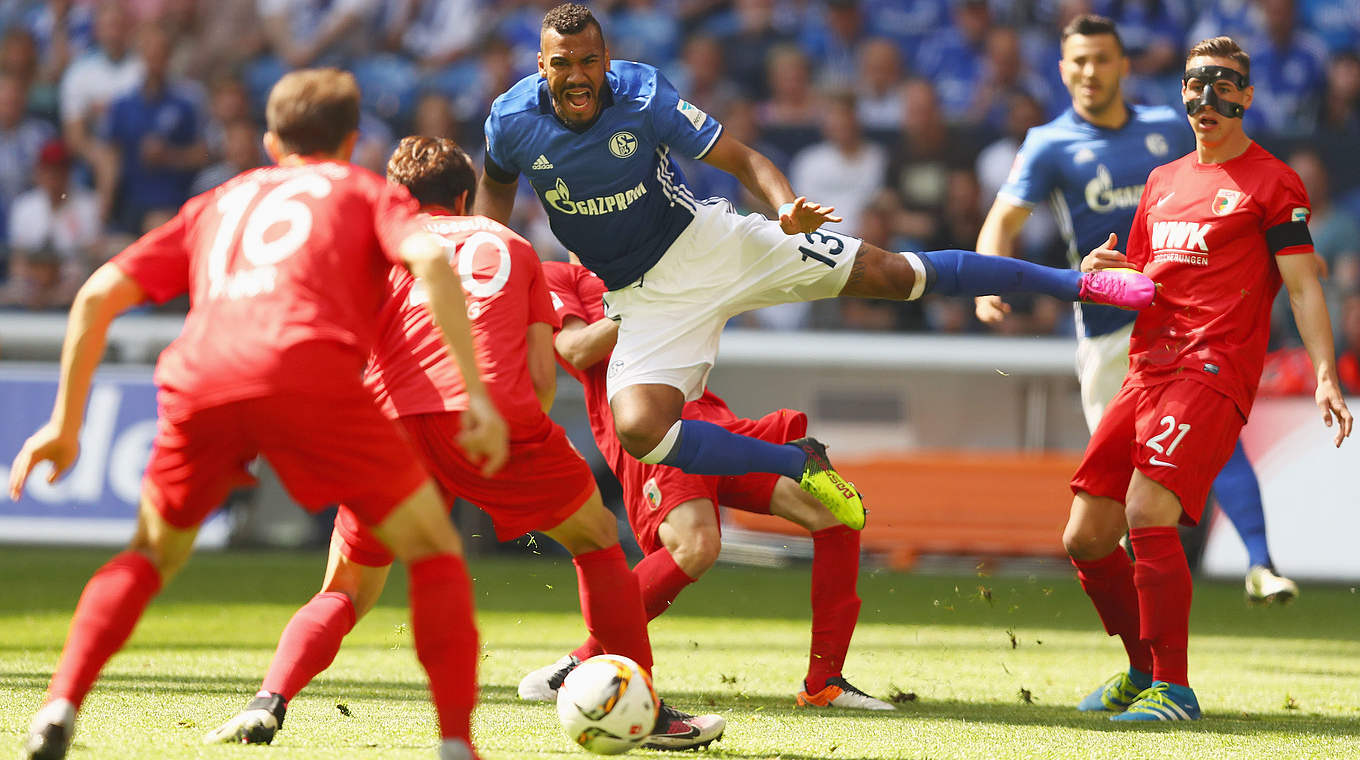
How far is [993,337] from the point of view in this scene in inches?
466

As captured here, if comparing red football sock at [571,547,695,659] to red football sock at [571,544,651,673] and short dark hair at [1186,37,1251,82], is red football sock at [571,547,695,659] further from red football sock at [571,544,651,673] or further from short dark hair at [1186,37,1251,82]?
short dark hair at [1186,37,1251,82]

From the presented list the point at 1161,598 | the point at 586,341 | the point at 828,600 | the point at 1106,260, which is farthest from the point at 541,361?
the point at 1161,598

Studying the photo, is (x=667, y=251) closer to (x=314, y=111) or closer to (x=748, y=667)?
(x=748, y=667)

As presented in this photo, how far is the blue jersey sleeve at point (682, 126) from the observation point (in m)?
5.61

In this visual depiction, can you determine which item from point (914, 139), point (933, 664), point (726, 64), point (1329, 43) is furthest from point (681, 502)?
point (1329, 43)

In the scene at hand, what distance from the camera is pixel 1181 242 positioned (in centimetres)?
569

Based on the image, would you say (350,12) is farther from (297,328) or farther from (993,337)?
(297,328)

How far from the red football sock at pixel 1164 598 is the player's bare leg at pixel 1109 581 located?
24 centimetres

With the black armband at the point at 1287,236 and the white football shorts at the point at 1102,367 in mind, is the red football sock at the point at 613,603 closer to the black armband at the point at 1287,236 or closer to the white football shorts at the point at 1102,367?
the black armband at the point at 1287,236

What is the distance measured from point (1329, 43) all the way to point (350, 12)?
898 cm

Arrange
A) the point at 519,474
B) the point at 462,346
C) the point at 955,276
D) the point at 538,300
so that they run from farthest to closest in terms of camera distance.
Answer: the point at 955,276, the point at 538,300, the point at 519,474, the point at 462,346

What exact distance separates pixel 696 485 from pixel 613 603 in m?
1.31

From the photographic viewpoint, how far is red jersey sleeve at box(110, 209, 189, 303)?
3834 mm

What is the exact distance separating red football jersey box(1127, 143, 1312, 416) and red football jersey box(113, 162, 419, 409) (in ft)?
9.79
